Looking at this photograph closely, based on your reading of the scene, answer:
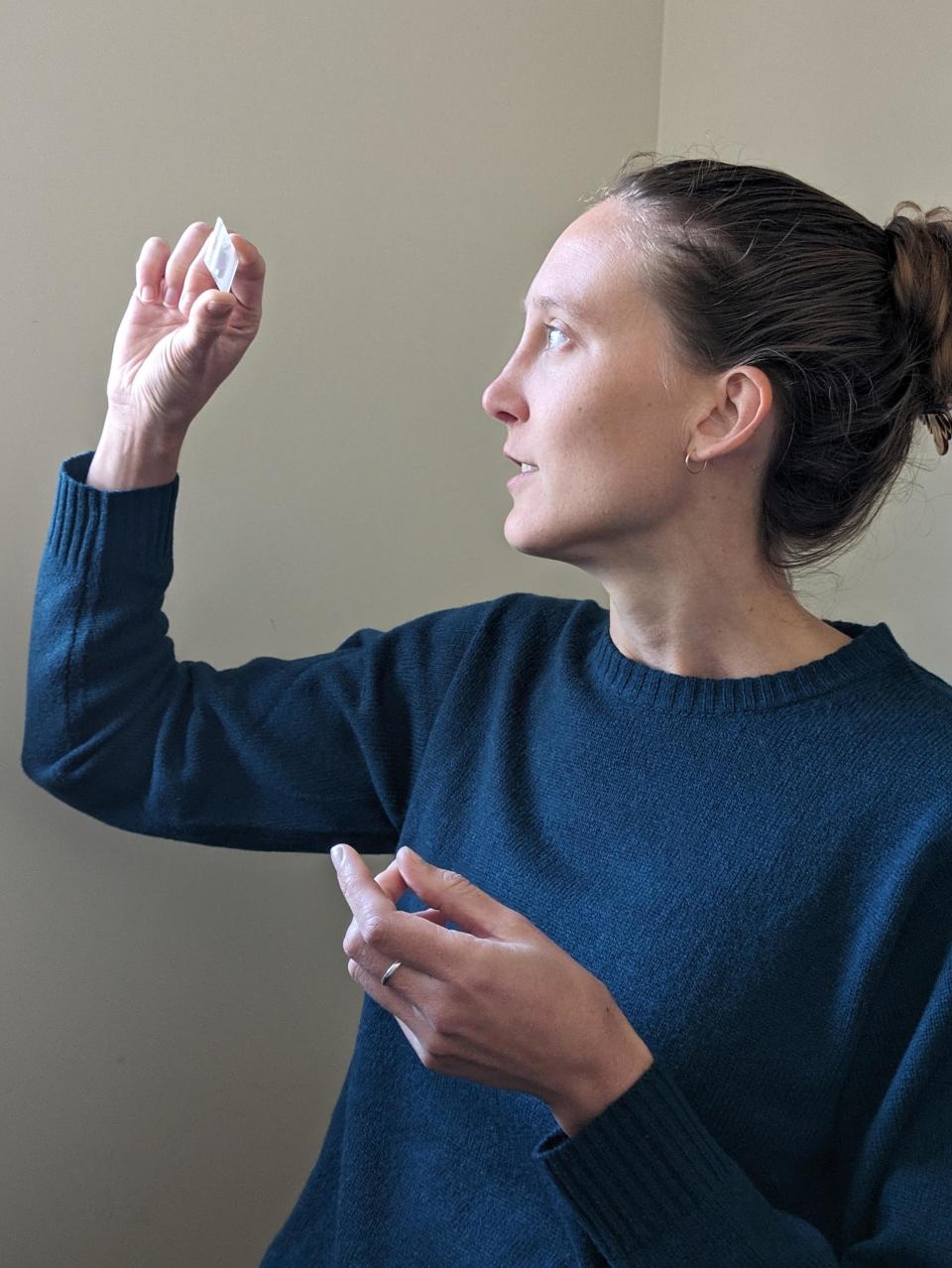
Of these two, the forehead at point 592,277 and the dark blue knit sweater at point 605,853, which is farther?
the forehead at point 592,277

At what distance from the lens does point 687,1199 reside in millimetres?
889

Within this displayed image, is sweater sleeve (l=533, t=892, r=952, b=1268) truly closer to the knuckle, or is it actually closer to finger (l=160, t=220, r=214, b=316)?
the knuckle

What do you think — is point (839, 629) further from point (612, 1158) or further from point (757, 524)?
point (612, 1158)

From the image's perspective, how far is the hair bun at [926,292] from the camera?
112cm

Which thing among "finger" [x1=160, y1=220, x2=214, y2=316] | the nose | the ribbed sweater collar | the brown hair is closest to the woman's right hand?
"finger" [x1=160, y1=220, x2=214, y2=316]

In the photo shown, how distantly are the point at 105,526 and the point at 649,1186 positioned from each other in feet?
2.26

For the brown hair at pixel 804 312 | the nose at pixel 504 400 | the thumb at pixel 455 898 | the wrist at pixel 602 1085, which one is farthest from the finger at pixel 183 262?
the wrist at pixel 602 1085

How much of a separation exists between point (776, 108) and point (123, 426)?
95 centimetres

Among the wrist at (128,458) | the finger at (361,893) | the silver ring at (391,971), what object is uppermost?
the wrist at (128,458)

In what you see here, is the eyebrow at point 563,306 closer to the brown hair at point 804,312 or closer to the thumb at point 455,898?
the brown hair at point 804,312

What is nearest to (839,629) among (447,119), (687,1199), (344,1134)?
(687,1199)

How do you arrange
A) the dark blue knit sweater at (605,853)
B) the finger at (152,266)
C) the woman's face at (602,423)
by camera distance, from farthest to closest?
1. the finger at (152,266)
2. the woman's face at (602,423)
3. the dark blue knit sweater at (605,853)

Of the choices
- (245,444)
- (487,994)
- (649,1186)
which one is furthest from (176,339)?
(649,1186)

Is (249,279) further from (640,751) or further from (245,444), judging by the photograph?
(640,751)
